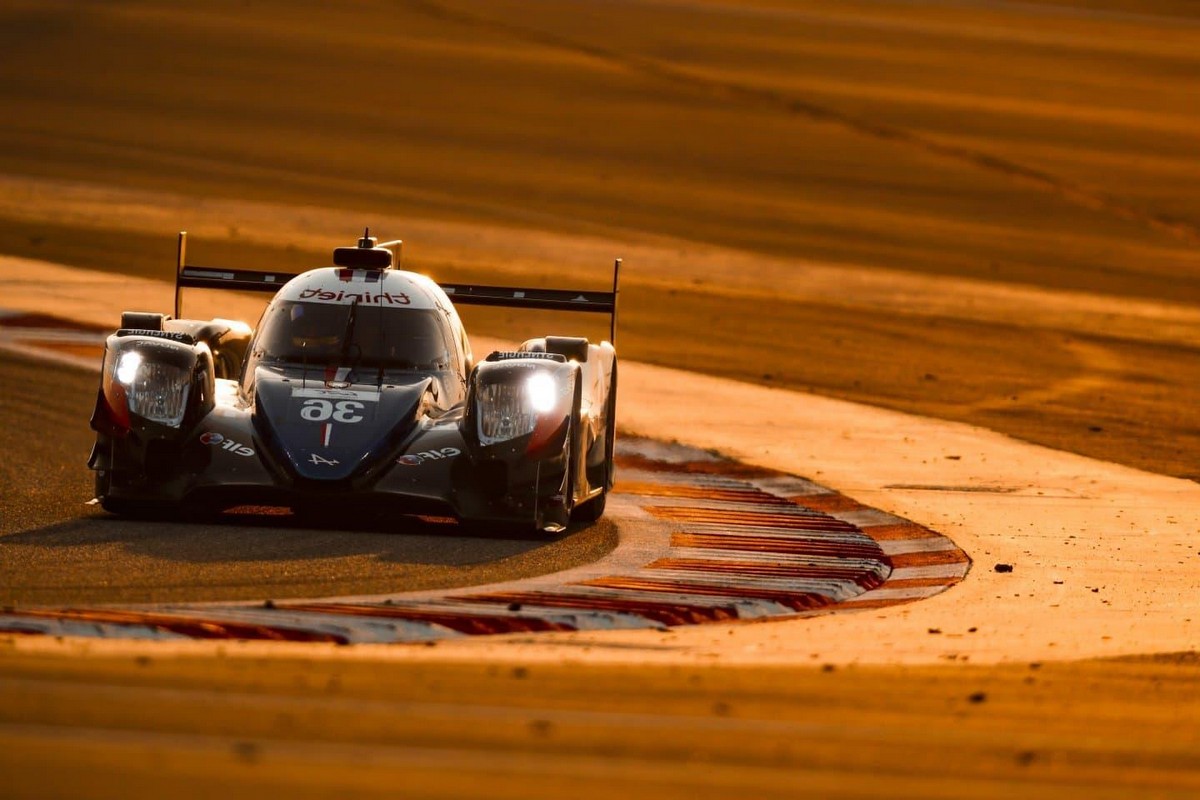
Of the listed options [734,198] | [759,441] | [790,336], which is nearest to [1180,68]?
[734,198]

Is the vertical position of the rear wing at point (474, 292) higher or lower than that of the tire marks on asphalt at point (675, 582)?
higher

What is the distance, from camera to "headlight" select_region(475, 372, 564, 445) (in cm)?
1256

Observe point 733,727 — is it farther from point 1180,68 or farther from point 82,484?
point 1180,68

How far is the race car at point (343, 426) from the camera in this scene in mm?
12203

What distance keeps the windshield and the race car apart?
0.01 m

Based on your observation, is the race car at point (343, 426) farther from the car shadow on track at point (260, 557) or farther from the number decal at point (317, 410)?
the car shadow on track at point (260, 557)

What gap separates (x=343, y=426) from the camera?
40.7 ft

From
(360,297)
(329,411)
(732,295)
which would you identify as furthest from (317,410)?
(732,295)

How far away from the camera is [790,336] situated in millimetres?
25516

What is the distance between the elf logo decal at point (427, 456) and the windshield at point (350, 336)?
1230 mm

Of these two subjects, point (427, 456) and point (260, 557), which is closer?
point (260, 557)

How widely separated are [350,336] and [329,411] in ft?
3.89

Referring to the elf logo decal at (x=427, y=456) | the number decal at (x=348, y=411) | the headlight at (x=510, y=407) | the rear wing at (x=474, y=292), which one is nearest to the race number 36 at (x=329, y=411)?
the number decal at (x=348, y=411)

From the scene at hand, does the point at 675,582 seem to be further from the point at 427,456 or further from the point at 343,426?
the point at 343,426
